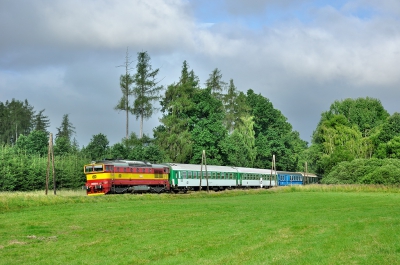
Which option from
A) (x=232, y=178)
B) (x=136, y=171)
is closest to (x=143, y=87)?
(x=232, y=178)

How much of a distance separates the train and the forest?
757 centimetres

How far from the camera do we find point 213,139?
272 ft

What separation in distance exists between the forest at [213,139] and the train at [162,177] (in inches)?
298

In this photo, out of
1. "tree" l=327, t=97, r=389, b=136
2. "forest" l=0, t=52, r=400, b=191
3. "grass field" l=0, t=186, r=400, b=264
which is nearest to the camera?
"grass field" l=0, t=186, r=400, b=264

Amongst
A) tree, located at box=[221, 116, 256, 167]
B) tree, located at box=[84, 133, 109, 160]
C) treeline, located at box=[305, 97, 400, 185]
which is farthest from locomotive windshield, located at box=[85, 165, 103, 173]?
treeline, located at box=[305, 97, 400, 185]

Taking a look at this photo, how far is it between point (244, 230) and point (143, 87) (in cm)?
6519

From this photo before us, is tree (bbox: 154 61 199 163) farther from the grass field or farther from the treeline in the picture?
the grass field

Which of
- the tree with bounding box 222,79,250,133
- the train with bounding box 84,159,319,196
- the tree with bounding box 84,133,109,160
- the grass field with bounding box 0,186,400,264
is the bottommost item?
the grass field with bounding box 0,186,400,264

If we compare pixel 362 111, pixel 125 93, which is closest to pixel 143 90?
pixel 125 93

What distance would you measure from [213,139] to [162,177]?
26.3 metres

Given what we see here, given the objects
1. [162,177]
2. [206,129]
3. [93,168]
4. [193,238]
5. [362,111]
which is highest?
[362,111]

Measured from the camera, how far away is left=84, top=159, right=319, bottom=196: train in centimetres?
4969

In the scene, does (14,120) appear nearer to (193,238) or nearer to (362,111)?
(362,111)

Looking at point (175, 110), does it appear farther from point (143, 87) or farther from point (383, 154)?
point (383, 154)
